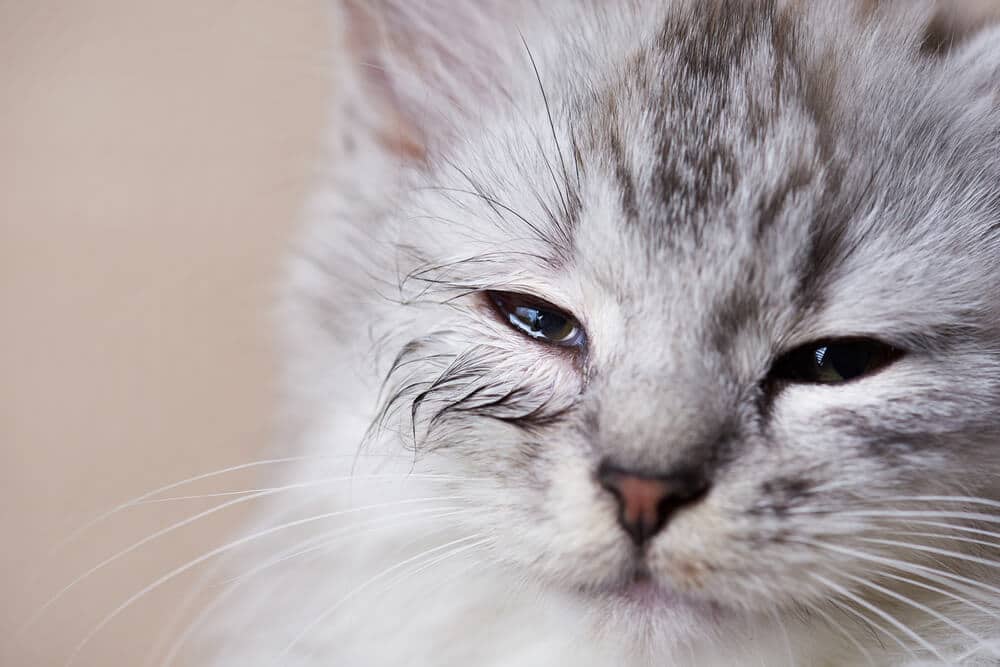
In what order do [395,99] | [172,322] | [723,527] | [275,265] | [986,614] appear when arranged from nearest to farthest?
1. [723,527]
2. [986,614]
3. [395,99]
4. [275,265]
5. [172,322]

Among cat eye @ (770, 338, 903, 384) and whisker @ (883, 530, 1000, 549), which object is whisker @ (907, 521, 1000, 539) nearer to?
whisker @ (883, 530, 1000, 549)

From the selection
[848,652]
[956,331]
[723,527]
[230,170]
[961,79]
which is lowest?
[848,652]

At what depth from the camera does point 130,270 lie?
4.41 ft

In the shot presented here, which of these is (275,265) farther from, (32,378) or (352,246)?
(32,378)

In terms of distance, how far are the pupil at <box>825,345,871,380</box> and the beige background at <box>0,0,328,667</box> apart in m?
0.65

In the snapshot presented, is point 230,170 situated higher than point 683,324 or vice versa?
point 230,170

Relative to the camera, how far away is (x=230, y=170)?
132 centimetres

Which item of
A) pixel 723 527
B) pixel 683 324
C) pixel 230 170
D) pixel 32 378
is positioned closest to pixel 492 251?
pixel 683 324

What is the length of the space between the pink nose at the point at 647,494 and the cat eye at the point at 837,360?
0.46 ft

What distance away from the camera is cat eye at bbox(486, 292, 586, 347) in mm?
828

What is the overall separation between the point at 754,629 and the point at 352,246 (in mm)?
543

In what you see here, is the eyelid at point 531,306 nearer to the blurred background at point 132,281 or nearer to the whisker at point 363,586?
the whisker at point 363,586

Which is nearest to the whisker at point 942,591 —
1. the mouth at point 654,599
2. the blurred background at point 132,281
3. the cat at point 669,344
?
the cat at point 669,344

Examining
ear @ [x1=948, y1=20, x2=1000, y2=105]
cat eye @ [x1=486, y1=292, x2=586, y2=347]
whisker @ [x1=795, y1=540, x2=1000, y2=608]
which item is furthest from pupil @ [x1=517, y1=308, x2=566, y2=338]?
ear @ [x1=948, y1=20, x2=1000, y2=105]
